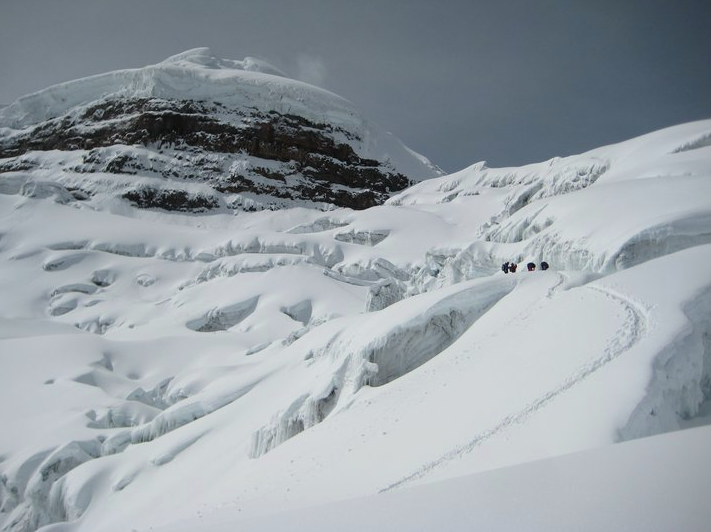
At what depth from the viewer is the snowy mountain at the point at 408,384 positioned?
6.63 m

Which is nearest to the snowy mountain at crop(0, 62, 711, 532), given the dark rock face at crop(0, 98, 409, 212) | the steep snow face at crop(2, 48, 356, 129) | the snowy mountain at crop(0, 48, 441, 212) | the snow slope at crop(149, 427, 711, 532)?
the snow slope at crop(149, 427, 711, 532)

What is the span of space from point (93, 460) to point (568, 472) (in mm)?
20502

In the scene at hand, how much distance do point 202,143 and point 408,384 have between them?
309 feet

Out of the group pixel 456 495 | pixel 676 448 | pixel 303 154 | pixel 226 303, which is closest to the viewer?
pixel 456 495

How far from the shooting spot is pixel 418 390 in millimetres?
13109

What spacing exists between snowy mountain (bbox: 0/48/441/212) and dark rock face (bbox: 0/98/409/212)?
0.66 ft

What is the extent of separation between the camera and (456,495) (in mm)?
4363

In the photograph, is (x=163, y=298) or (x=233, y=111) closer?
(x=163, y=298)

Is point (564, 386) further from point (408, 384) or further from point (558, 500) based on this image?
point (408, 384)

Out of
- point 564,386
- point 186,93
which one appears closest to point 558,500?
point 564,386

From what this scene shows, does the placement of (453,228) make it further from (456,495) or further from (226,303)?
(456,495)

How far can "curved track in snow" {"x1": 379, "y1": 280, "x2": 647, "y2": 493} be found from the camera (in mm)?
8409

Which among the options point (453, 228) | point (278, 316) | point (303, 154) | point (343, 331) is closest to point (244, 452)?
point (343, 331)

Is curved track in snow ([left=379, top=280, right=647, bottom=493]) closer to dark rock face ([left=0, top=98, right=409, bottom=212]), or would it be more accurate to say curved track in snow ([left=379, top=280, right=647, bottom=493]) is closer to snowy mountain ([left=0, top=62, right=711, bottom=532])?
snowy mountain ([left=0, top=62, right=711, bottom=532])
